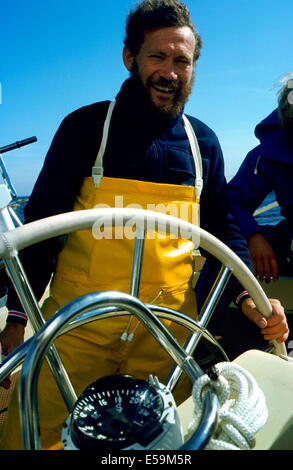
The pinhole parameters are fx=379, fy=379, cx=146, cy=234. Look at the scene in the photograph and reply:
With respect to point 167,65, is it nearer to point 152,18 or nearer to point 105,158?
point 152,18

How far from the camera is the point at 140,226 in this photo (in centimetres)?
64

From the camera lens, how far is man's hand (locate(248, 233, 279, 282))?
1.66 metres

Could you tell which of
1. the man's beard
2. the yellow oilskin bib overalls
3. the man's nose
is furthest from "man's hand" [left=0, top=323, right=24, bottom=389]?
A: the man's nose

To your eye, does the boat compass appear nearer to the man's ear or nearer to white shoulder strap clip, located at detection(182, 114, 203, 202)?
white shoulder strap clip, located at detection(182, 114, 203, 202)

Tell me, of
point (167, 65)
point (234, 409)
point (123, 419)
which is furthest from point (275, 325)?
point (167, 65)

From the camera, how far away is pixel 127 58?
1.38 meters

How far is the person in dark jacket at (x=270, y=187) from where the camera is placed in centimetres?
168

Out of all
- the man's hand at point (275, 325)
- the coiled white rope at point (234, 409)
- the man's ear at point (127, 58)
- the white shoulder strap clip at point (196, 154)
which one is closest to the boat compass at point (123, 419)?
the coiled white rope at point (234, 409)

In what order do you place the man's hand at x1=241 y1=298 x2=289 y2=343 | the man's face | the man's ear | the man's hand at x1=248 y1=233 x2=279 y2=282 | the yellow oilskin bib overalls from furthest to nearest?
the man's hand at x1=248 y1=233 x2=279 y2=282 → the man's ear → the man's face → the yellow oilskin bib overalls → the man's hand at x1=241 y1=298 x2=289 y2=343

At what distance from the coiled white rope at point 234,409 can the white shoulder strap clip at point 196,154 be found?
701mm

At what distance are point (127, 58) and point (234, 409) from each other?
4.02ft

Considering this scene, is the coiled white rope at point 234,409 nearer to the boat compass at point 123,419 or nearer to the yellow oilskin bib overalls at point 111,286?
the boat compass at point 123,419

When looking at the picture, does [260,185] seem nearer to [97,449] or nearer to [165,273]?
[165,273]
